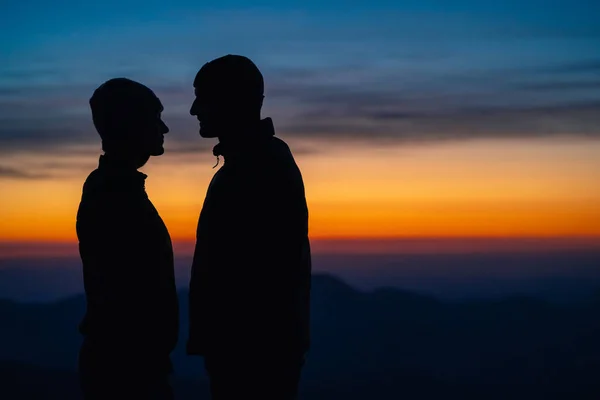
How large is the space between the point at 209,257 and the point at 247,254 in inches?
8.5

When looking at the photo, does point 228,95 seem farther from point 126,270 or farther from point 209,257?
point 126,270

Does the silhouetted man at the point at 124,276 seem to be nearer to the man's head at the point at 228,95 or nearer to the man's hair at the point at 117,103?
the man's hair at the point at 117,103

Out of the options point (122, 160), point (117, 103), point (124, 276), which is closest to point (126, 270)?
point (124, 276)

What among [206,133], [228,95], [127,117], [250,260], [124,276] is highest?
[228,95]

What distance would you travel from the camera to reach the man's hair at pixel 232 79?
4949 mm

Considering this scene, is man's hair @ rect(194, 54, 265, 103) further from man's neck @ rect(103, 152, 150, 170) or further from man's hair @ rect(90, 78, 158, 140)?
man's neck @ rect(103, 152, 150, 170)

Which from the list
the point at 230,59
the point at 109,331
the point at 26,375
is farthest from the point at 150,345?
the point at 26,375

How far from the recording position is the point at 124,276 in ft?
17.1

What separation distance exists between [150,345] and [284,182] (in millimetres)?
1347

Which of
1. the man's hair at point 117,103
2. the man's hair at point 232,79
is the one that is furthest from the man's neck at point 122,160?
the man's hair at point 232,79

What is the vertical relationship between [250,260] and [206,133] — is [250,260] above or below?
below

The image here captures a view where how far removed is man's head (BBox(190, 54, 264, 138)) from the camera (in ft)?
16.3

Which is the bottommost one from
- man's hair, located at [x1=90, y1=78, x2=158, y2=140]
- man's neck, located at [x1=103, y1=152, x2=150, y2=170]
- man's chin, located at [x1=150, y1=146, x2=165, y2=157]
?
man's neck, located at [x1=103, y1=152, x2=150, y2=170]

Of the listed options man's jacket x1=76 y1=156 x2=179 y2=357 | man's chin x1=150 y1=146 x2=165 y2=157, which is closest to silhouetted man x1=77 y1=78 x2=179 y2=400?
man's jacket x1=76 y1=156 x2=179 y2=357
